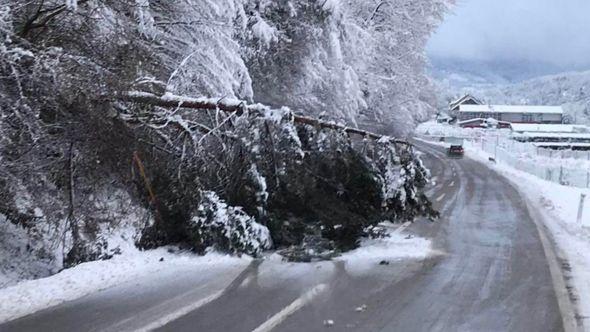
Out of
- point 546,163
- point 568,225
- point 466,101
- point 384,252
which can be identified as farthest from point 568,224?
point 466,101

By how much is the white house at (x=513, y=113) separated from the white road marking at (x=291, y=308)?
132m

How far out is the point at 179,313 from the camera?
6152 mm

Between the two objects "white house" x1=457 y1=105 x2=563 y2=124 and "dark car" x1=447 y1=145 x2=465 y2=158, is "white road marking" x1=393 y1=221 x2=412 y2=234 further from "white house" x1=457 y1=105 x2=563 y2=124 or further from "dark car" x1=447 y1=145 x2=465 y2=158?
"white house" x1=457 y1=105 x2=563 y2=124

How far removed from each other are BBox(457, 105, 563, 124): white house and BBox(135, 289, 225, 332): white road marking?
132776mm

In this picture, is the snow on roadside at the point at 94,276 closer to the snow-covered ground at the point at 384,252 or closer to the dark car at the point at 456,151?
the snow-covered ground at the point at 384,252

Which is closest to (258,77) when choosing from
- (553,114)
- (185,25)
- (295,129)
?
(185,25)

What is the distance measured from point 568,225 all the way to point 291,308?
33.9 feet

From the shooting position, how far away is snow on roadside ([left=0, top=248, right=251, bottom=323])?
6.20 m

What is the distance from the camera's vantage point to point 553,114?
134 m

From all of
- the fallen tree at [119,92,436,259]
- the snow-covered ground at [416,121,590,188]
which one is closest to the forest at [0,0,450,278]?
the fallen tree at [119,92,436,259]

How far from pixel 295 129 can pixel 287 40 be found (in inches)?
268

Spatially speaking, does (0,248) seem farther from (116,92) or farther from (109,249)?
(116,92)

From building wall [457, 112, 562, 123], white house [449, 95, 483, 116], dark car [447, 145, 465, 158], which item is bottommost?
dark car [447, 145, 465, 158]

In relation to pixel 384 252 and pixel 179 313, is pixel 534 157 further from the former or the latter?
pixel 179 313
